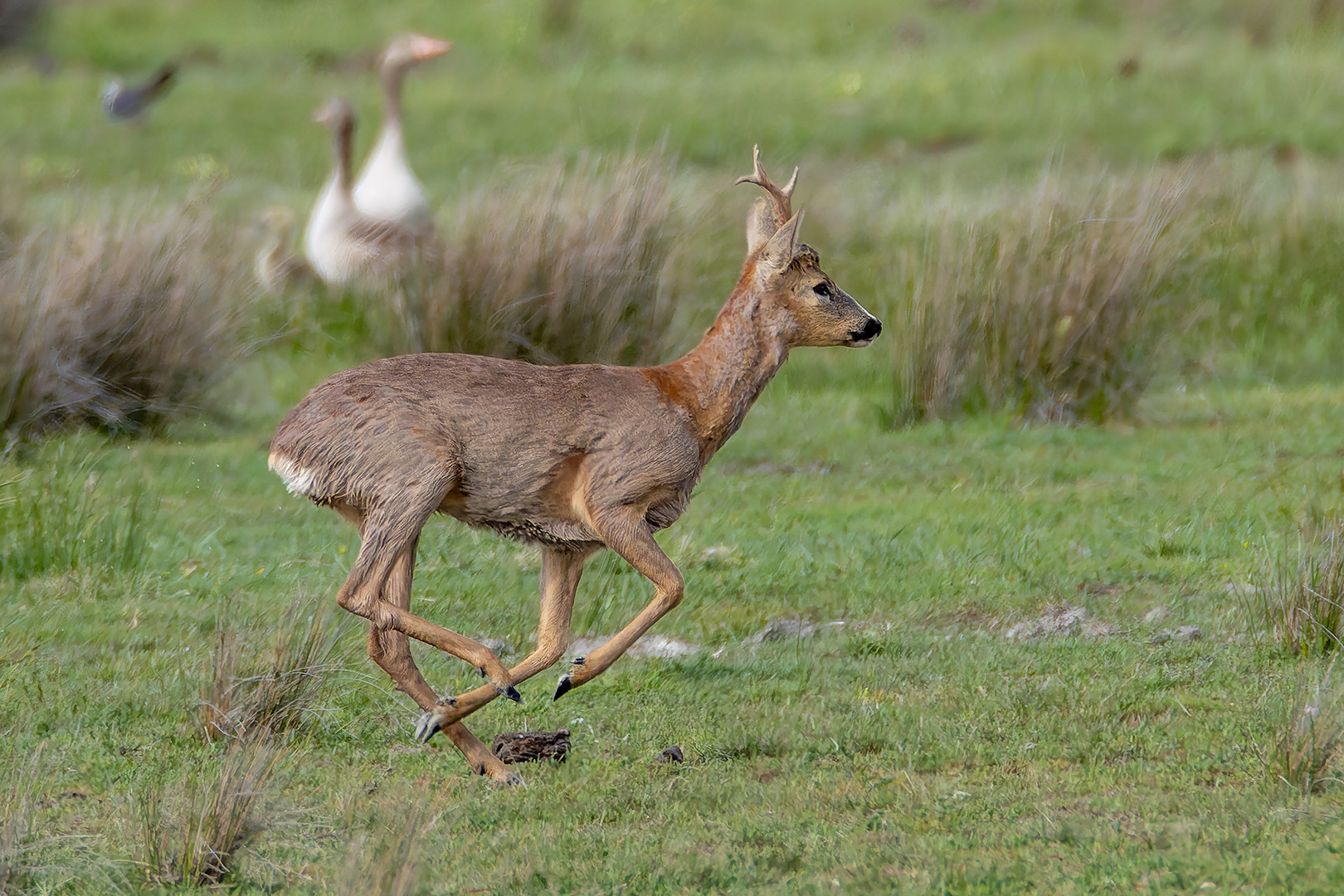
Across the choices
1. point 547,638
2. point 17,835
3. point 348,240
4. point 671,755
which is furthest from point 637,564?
point 348,240

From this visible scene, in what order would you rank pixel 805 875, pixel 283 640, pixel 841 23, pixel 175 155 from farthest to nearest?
pixel 841 23 → pixel 175 155 → pixel 283 640 → pixel 805 875

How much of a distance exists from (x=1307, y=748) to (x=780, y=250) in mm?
2438

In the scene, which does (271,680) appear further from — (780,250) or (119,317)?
(119,317)

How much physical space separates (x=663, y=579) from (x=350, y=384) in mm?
1242

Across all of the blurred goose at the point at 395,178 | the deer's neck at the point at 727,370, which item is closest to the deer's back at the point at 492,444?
the deer's neck at the point at 727,370

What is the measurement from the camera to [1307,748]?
5785 mm

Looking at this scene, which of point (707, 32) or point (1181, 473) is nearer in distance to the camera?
point (1181, 473)

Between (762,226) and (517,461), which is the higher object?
(762,226)

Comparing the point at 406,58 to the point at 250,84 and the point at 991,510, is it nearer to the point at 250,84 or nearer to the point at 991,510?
the point at 991,510

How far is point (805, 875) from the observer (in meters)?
5.16

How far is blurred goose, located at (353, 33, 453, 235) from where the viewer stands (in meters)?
14.7

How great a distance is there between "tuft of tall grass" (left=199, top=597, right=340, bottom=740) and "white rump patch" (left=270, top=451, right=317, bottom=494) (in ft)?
2.74

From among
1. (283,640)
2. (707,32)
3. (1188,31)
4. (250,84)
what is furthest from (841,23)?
(283,640)

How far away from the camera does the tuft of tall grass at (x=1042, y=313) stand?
40.1 feet
